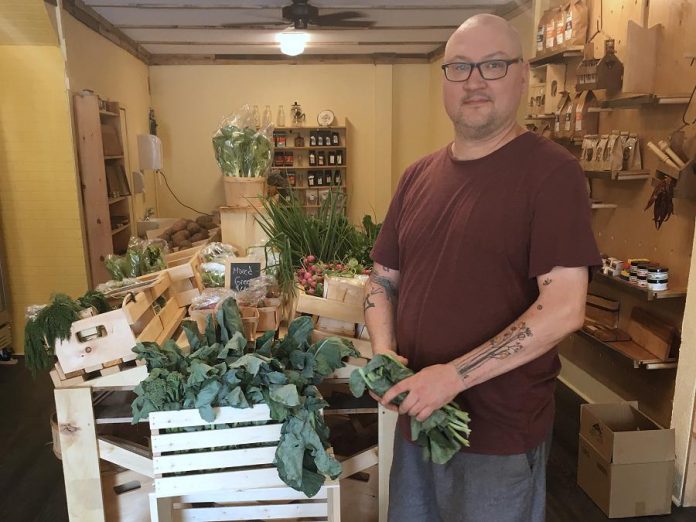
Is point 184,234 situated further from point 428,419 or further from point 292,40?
point 428,419

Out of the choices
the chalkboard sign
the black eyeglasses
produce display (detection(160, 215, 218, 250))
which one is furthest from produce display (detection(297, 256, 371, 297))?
produce display (detection(160, 215, 218, 250))

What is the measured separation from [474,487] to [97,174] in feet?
12.3

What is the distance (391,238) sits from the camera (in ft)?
5.07

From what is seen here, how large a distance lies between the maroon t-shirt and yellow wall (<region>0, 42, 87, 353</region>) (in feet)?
11.3

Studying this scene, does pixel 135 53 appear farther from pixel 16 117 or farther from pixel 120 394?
pixel 120 394

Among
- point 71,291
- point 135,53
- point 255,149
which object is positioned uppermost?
point 135,53

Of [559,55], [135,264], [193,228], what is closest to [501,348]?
[135,264]

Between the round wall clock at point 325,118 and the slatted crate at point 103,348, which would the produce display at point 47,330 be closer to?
the slatted crate at point 103,348

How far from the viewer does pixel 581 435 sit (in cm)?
254

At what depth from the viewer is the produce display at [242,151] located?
9.29 ft

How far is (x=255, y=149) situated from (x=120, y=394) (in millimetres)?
1336

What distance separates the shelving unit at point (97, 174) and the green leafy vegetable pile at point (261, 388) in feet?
8.61

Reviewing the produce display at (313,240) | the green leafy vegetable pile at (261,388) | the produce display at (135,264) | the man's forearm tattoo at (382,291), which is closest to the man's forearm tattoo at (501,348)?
the man's forearm tattoo at (382,291)

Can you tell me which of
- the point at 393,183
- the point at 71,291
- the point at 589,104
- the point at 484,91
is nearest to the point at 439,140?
the point at 393,183
